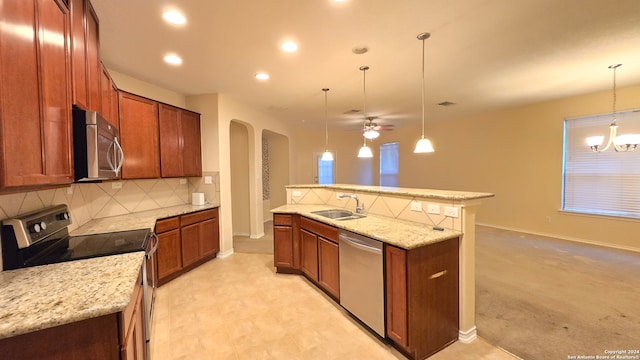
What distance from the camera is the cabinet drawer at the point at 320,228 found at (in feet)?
8.66

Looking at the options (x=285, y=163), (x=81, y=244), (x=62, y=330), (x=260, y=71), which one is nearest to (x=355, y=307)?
(x=62, y=330)

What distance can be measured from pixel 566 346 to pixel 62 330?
3.24 metres

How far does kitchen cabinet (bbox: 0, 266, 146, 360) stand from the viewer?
0.94m

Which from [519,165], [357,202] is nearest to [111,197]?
[357,202]

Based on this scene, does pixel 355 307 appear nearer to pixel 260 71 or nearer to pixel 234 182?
pixel 260 71

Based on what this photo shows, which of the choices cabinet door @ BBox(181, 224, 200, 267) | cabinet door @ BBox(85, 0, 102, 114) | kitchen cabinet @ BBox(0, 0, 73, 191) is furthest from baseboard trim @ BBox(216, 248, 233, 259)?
kitchen cabinet @ BBox(0, 0, 73, 191)

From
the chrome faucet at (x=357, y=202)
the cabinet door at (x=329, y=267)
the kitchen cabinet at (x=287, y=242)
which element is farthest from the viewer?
the kitchen cabinet at (x=287, y=242)

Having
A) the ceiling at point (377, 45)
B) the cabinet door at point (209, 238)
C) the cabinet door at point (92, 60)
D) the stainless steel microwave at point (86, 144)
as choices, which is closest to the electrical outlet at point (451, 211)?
the ceiling at point (377, 45)

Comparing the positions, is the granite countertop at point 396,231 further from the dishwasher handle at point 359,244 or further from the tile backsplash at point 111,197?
the tile backsplash at point 111,197

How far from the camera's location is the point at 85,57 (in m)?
1.69

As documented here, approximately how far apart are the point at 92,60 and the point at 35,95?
948mm

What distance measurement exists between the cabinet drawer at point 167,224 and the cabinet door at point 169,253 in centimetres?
5

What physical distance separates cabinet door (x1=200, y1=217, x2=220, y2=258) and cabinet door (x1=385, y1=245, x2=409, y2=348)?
2829 mm

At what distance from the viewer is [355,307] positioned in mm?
2338
